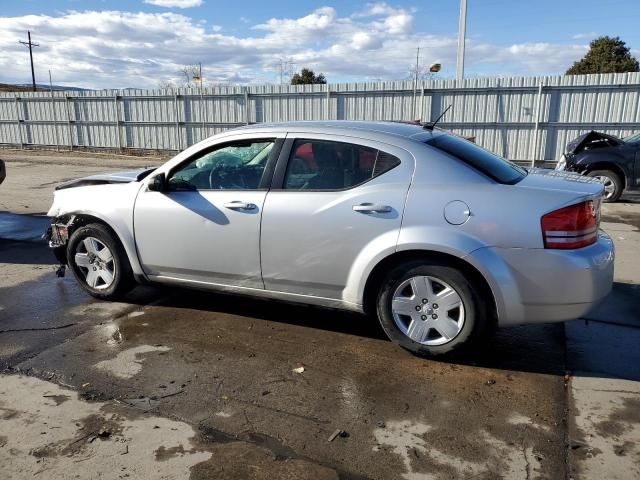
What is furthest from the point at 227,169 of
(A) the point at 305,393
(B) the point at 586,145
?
(B) the point at 586,145

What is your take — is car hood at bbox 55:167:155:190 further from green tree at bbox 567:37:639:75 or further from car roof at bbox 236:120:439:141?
green tree at bbox 567:37:639:75

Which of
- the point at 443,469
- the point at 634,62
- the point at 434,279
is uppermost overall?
the point at 634,62

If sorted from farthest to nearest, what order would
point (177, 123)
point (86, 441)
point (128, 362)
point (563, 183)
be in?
point (177, 123) → point (128, 362) → point (563, 183) → point (86, 441)

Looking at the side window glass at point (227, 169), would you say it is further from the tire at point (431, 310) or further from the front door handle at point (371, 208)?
the tire at point (431, 310)

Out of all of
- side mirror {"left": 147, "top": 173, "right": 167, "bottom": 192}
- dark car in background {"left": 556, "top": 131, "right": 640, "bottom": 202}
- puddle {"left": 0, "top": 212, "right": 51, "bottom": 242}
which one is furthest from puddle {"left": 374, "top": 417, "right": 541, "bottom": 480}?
dark car in background {"left": 556, "top": 131, "right": 640, "bottom": 202}

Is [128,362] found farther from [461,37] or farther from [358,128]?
[461,37]

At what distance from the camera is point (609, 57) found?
3152 cm

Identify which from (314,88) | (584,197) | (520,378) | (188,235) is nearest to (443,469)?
(520,378)

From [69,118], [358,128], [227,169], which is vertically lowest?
[227,169]

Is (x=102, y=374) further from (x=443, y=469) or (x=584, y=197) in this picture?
(x=584, y=197)

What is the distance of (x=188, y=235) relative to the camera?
4422 millimetres

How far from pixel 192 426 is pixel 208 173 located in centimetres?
217

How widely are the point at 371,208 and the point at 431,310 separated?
2.70ft

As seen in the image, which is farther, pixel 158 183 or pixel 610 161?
pixel 610 161
